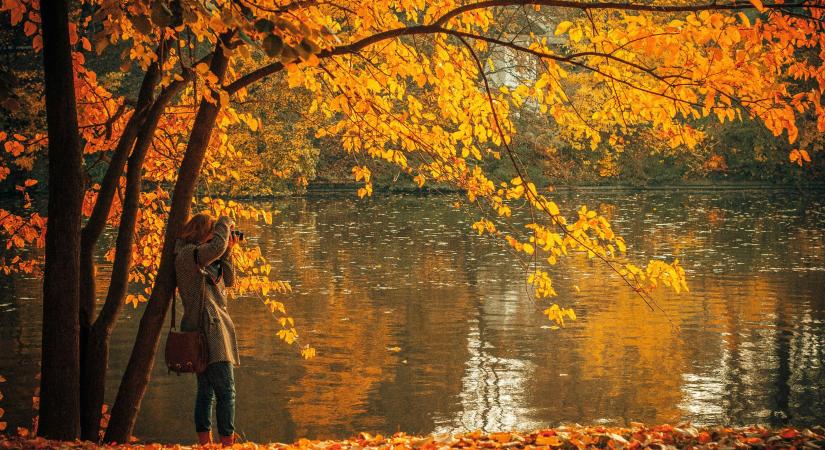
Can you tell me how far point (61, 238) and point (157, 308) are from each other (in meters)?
0.84

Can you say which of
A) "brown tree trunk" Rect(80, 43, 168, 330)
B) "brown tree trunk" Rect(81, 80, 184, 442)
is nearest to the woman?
"brown tree trunk" Rect(81, 80, 184, 442)

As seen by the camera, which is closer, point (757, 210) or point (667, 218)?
point (667, 218)

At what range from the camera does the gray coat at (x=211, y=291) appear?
657 centimetres

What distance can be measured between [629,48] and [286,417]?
14.5 ft

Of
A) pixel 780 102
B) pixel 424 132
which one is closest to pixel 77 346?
pixel 424 132

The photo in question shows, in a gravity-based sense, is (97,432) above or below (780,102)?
below

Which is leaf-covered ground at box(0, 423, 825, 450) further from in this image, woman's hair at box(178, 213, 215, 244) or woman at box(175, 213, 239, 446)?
woman's hair at box(178, 213, 215, 244)

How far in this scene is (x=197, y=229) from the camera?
6707 millimetres

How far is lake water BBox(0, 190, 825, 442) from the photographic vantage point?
30.0 ft

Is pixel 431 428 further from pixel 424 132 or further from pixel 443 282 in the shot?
pixel 443 282

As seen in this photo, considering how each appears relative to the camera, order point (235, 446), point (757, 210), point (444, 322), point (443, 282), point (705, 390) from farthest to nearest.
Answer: point (757, 210) → point (443, 282) → point (444, 322) → point (705, 390) → point (235, 446)

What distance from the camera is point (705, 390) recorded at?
32.2 feet

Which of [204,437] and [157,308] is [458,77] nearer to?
[157,308]

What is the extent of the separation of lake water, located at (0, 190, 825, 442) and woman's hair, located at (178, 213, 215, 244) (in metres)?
2.46
